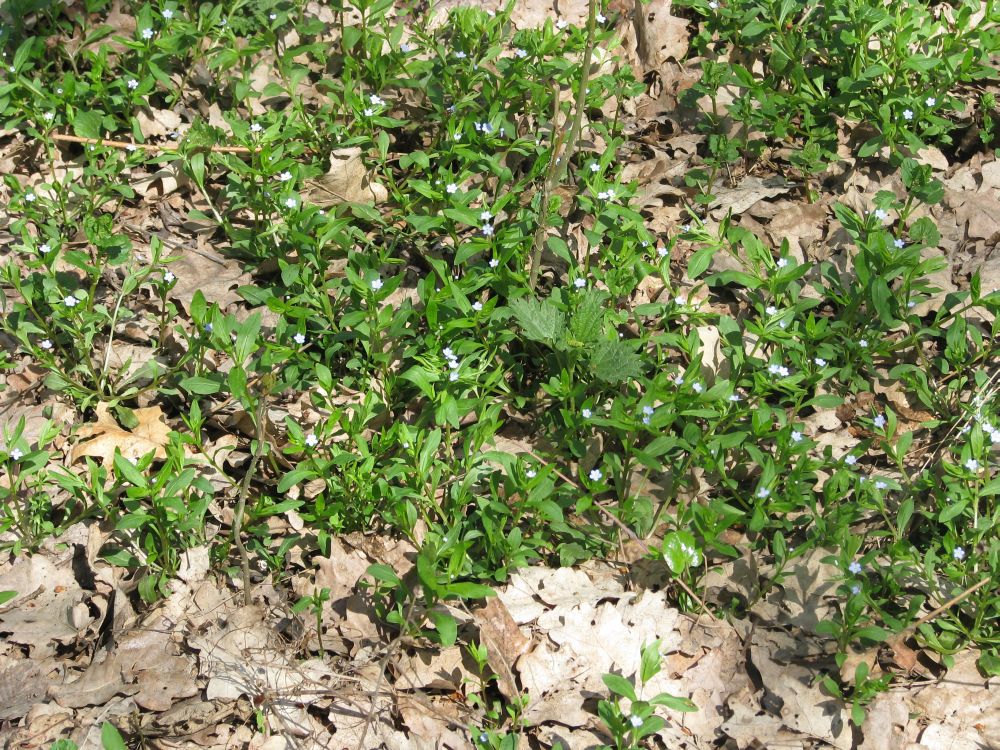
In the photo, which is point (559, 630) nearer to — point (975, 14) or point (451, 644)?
point (451, 644)

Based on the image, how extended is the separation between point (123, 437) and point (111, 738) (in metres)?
1.29

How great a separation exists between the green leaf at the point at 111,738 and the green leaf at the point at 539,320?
6.58ft

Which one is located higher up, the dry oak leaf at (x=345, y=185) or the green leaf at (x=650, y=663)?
the dry oak leaf at (x=345, y=185)

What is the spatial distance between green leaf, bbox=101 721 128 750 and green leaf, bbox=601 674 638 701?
1522 mm

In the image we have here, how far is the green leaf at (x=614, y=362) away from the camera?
3.56m

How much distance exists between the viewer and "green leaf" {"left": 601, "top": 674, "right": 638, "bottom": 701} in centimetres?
283

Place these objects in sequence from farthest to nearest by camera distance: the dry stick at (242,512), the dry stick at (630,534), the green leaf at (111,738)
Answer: the dry stick at (630,534) < the dry stick at (242,512) < the green leaf at (111,738)

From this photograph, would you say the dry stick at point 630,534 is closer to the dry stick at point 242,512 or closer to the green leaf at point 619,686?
the green leaf at point 619,686

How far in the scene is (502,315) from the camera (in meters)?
3.83

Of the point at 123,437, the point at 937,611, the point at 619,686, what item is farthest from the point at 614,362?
the point at 123,437

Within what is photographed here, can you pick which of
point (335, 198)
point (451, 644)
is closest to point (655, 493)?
point (451, 644)

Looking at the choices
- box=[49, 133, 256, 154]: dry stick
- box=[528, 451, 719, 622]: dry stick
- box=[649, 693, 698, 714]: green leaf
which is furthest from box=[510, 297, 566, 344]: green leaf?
box=[49, 133, 256, 154]: dry stick

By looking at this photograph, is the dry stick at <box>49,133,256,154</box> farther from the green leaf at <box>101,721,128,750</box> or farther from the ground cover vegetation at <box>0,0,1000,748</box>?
the green leaf at <box>101,721,128,750</box>

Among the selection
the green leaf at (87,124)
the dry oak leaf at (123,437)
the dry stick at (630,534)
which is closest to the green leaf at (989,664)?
the dry stick at (630,534)
